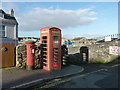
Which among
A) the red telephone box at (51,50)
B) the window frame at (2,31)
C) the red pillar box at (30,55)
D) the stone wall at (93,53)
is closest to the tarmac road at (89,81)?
the red telephone box at (51,50)

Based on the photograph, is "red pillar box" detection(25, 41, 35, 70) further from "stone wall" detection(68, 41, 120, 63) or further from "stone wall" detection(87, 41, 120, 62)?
"stone wall" detection(87, 41, 120, 62)

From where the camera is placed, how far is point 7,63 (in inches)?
336

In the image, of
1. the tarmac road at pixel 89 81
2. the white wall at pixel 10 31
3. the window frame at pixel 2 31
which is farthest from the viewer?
the white wall at pixel 10 31

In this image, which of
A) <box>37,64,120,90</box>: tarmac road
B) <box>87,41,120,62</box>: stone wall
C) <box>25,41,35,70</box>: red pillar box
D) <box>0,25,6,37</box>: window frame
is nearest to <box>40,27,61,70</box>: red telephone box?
<box>25,41,35,70</box>: red pillar box

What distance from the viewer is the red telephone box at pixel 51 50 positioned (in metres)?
7.98

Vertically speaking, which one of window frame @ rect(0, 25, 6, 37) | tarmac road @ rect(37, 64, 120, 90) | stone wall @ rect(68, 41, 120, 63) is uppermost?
window frame @ rect(0, 25, 6, 37)

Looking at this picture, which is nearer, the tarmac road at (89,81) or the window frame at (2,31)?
the tarmac road at (89,81)

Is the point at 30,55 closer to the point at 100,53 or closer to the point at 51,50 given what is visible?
the point at 51,50

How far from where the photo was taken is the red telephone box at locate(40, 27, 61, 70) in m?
7.98

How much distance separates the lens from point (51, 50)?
8.02 meters

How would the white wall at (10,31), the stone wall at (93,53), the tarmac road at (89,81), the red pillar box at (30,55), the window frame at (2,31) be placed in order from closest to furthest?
1. the tarmac road at (89,81)
2. the red pillar box at (30,55)
3. the stone wall at (93,53)
4. the window frame at (2,31)
5. the white wall at (10,31)

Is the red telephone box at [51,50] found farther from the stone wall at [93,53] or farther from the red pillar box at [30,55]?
the stone wall at [93,53]

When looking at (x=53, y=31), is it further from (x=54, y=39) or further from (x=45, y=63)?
(x=45, y=63)

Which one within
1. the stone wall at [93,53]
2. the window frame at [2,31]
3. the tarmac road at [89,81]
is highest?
the window frame at [2,31]
